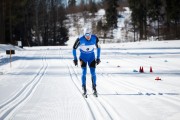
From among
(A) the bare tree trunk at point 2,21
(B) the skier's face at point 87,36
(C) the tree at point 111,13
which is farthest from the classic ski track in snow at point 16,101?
(C) the tree at point 111,13

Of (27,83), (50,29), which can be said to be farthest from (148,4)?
(27,83)

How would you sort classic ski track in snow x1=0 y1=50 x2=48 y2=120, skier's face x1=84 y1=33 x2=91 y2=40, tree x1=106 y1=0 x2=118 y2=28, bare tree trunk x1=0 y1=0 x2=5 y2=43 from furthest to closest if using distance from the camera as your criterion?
tree x1=106 y1=0 x2=118 y2=28
bare tree trunk x1=0 y1=0 x2=5 y2=43
skier's face x1=84 y1=33 x2=91 y2=40
classic ski track in snow x1=0 y1=50 x2=48 y2=120

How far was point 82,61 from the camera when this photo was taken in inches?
456

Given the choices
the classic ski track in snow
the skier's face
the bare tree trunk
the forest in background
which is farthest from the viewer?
the forest in background

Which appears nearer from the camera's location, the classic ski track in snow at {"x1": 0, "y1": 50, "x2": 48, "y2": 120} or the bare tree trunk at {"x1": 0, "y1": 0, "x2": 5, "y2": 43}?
the classic ski track in snow at {"x1": 0, "y1": 50, "x2": 48, "y2": 120}

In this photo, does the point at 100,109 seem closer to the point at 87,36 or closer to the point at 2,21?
the point at 87,36

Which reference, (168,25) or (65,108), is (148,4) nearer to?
(168,25)

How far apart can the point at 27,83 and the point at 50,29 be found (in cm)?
7368

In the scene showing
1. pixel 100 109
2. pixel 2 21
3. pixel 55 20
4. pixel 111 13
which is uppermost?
pixel 111 13

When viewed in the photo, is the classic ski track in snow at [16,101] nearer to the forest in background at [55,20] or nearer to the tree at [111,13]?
the forest in background at [55,20]

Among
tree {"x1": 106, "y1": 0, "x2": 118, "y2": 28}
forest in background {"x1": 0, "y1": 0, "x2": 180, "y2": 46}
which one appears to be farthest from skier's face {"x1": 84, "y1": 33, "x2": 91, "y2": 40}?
tree {"x1": 106, "y1": 0, "x2": 118, "y2": 28}

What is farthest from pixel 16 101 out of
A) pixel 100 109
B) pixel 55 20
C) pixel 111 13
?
pixel 111 13

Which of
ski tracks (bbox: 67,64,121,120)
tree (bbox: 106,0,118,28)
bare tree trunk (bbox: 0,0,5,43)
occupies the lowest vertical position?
ski tracks (bbox: 67,64,121,120)

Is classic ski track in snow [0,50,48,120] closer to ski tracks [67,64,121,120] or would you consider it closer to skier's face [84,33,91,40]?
ski tracks [67,64,121,120]
